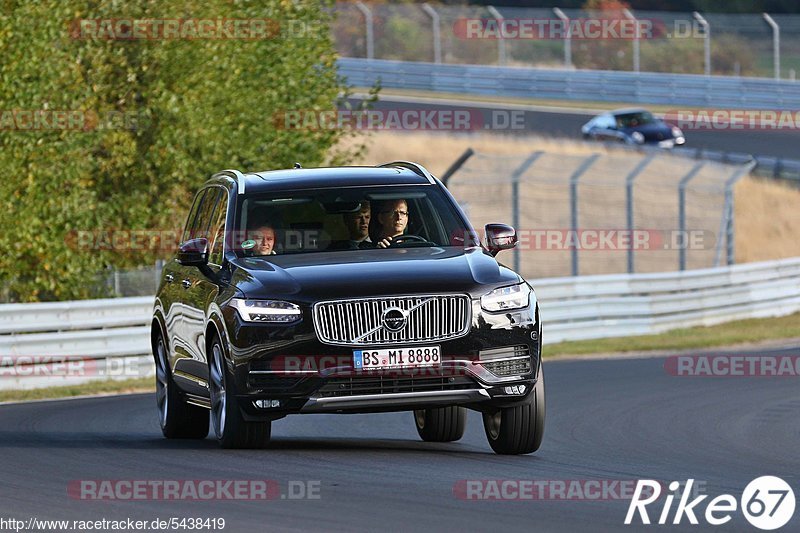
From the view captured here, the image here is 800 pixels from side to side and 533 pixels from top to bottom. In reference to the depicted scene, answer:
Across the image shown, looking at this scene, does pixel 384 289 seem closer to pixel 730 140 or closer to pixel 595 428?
pixel 595 428

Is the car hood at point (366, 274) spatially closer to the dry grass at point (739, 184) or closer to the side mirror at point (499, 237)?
the side mirror at point (499, 237)

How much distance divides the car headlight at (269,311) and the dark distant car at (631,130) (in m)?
37.3

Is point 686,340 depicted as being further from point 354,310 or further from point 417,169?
point 354,310

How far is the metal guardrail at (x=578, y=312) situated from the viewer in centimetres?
2011

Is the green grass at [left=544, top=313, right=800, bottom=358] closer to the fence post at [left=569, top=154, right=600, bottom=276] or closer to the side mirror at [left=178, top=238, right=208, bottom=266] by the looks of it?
the fence post at [left=569, top=154, right=600, bottom=276]

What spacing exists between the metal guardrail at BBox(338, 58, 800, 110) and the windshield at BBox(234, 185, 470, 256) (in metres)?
38.9

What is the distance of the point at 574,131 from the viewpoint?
161 ft

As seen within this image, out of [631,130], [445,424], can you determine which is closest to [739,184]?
[631,130]

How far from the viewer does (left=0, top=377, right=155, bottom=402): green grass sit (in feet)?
63.2

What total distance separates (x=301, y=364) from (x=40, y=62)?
1365 centimetres

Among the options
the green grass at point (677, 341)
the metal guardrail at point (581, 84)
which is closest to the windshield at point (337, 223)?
the green grass at point (677, 341)

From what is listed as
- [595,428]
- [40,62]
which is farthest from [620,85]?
[595,428]

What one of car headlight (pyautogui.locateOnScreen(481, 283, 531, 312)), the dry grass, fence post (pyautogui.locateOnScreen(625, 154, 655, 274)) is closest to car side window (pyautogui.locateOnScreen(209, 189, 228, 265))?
car headlight (pyautogui.locateOnScreen(481, 283, 531, 312))

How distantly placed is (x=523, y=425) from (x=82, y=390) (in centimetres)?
989
